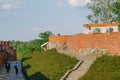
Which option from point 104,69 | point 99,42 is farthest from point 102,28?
point 104,69

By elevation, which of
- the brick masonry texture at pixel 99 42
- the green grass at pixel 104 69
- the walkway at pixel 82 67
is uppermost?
the brick masonry texture at pixel 99 42

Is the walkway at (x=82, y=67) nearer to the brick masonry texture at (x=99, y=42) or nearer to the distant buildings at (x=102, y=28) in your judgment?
the brick masonry texture at (x=99, y=42)

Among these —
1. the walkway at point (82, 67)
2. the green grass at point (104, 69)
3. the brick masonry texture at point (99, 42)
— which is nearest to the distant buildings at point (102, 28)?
the brick masonry texture at point (99, 42)

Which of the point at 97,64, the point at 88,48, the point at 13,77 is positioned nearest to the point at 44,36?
the point at 13,77

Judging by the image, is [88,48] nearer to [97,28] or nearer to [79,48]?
[79,48]

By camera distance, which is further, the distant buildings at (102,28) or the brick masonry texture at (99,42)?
the distant buildings at (102,28)

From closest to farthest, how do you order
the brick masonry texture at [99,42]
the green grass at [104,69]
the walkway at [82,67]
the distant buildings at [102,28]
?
the green grass at [104,69]
the walkway at [82,67]
the brick masonry texture at [99,42]
the distant buildings at [102,28]

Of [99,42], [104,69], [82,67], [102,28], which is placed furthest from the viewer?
[102,28]

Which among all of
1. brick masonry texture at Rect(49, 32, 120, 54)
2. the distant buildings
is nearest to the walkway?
brick masonry texture at Rect(49, 32, 120, 54)

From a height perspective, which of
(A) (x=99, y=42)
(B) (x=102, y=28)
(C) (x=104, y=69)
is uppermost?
(B) (x=102, y=28)

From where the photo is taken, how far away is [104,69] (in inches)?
1206

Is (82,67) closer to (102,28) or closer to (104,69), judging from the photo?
(104,69)

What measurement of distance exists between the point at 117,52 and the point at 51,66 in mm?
6766

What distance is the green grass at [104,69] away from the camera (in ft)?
91.1
